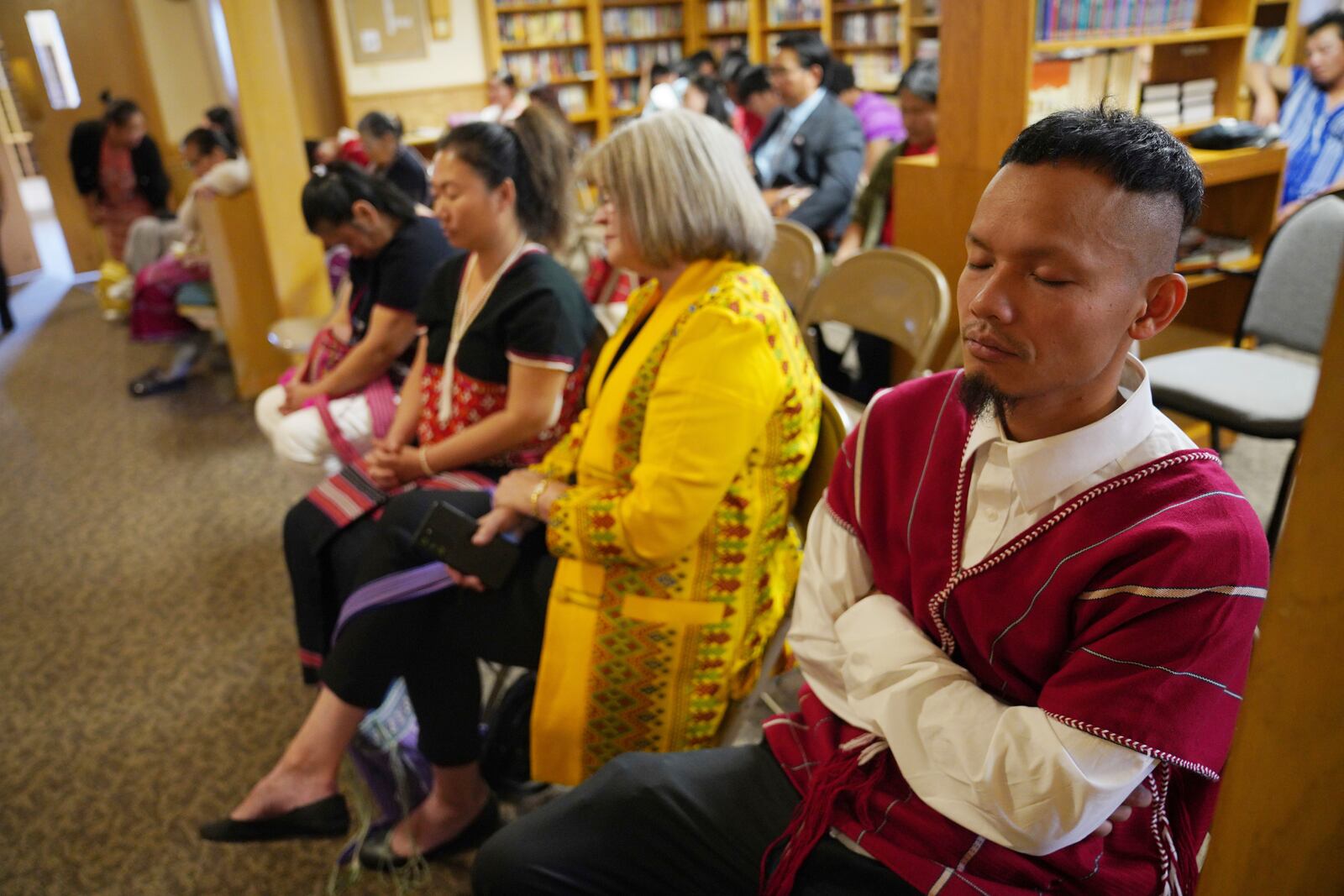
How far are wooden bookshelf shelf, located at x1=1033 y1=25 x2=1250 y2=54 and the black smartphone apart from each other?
85.4 inches

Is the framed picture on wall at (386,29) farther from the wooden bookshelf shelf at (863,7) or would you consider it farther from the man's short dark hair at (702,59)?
the wooden bookshelf shelf at (863,7)

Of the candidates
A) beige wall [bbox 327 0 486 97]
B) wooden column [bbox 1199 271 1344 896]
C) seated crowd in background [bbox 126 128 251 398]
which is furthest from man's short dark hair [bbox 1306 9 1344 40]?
beige wall [bbox 327 0 486 97]

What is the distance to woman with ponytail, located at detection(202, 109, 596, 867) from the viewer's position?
5.21 ft

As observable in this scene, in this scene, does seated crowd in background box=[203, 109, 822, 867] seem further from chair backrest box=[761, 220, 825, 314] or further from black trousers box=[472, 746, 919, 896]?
chair backrest box=[761, 220, 825, 314]

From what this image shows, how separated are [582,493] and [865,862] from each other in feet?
2.31

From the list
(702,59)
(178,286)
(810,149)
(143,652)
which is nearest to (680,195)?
(143,652)

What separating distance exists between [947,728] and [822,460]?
610 millimetres

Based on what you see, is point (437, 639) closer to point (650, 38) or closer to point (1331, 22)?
point (1331, 22)

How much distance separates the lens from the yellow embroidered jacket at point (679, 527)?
1.34 meters

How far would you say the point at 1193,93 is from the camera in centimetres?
322

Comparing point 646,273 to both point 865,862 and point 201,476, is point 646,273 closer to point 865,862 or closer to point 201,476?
point 865,862

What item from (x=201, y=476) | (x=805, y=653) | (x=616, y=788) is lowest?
(x=201, y=476)

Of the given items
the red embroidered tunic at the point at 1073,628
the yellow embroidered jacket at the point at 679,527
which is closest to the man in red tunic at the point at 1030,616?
the red embroidered tunic at the point at 1073,628

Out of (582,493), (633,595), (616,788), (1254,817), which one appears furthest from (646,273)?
(1254,817)
